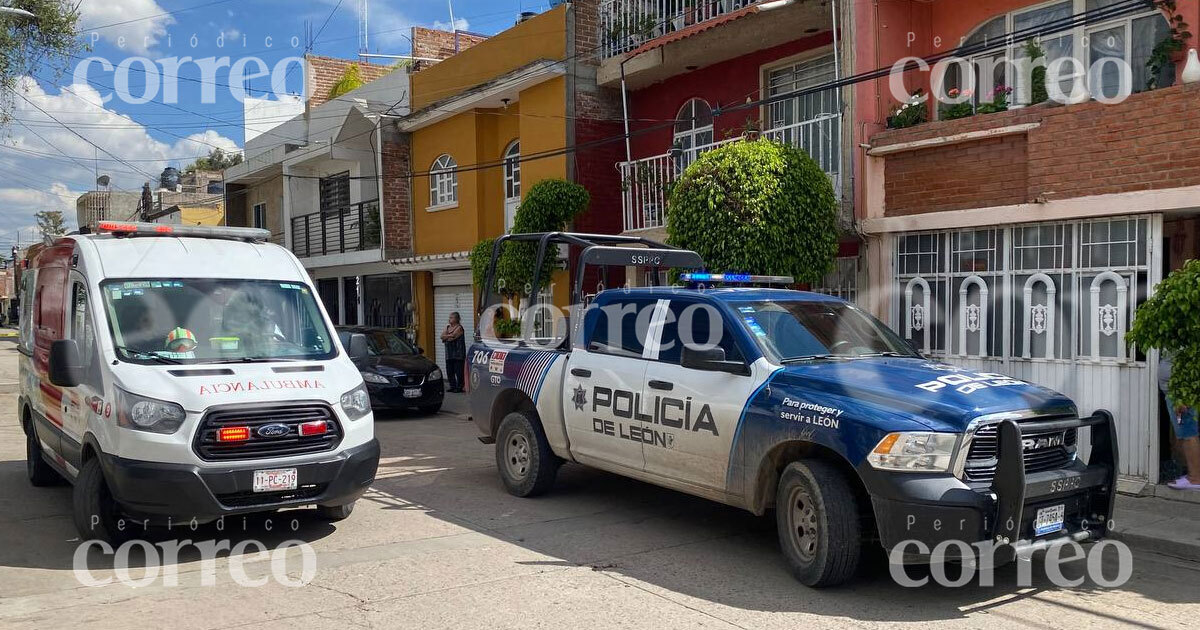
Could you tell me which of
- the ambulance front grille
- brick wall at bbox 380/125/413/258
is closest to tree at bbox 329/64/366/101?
brick wall at bbox 380/125/413/258

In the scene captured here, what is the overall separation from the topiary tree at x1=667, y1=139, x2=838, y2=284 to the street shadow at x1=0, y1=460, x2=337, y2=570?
5.10m

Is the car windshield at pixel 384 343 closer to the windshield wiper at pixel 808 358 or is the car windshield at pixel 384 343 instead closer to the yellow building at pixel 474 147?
the yellow building at pixel 474 147

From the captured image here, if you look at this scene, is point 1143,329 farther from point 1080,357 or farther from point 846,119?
point 846,119

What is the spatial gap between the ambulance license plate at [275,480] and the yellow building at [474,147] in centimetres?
1045

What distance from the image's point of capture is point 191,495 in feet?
19.6

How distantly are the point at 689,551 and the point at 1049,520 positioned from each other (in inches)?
92.1

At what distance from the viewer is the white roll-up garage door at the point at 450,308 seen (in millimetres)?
19906

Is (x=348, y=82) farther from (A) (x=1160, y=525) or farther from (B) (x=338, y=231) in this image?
(A) (x=1160, y=525)

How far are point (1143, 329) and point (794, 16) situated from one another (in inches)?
269

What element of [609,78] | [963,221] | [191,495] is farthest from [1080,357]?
[609,78]

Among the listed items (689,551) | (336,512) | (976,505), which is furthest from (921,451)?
(336,512)

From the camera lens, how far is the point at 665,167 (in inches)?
569

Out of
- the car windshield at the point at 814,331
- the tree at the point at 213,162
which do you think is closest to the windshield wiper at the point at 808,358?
the car windshield at the point at 814,331

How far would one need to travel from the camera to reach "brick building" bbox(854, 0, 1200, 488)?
8.41 metres
